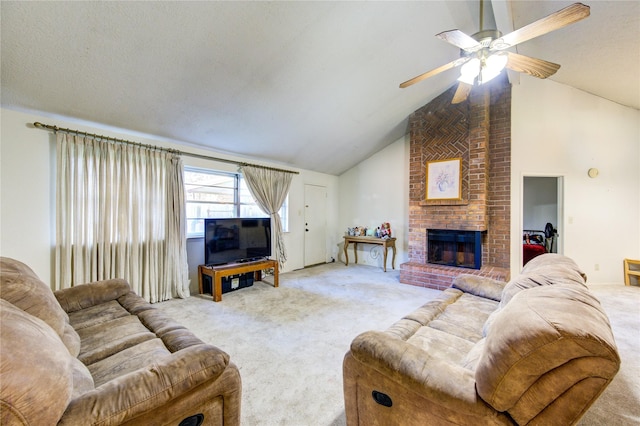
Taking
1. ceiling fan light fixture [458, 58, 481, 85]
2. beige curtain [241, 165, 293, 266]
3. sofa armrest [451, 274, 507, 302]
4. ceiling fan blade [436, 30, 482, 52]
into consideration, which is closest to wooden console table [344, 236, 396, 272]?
beige curtain [241, 165, 293, 266]

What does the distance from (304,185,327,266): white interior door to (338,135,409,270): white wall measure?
506mm

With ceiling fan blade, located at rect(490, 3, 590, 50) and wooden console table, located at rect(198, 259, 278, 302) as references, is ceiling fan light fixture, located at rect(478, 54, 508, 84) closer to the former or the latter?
ceiling fan blade, located at rect(490, 3, 590, 50)

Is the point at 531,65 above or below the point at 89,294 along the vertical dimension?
above

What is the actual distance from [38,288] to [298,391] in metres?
1.66

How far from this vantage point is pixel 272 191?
4797 millimetres

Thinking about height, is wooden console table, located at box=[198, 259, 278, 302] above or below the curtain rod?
below

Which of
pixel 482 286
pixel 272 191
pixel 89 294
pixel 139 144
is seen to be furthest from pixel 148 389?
pixel 272 191

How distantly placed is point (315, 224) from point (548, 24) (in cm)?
474

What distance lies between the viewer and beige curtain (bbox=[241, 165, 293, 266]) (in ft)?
14.7

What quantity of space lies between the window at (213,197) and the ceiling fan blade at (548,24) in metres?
3.78

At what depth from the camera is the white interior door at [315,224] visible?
18.7 feet

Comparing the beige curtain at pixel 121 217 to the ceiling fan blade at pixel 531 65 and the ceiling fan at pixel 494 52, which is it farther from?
the ceiling fan blade at pixel 531 65

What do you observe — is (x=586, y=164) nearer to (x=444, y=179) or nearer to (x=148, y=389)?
(x=444, y=179)

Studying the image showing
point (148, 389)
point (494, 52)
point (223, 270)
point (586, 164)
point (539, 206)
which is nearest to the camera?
point (148, 389)
